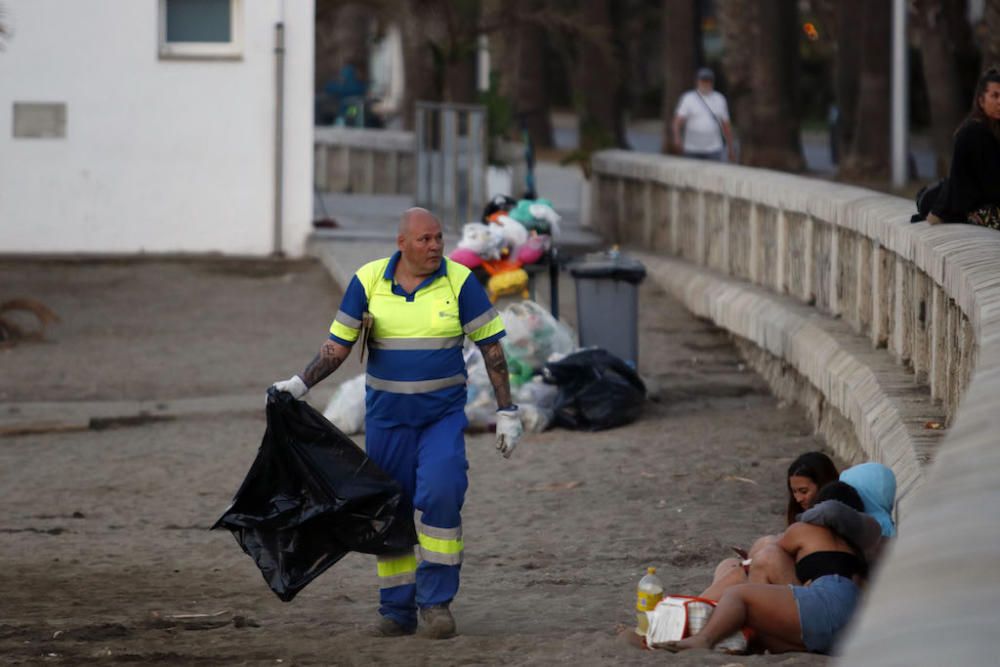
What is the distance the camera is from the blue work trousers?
6.73 m

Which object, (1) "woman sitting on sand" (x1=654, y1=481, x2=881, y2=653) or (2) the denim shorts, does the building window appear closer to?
(1) "woman sitting on sand" (x1=654, y1=481, x2=881, y2=653)

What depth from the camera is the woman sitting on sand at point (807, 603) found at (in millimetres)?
5812

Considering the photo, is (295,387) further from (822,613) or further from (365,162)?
(365,162)

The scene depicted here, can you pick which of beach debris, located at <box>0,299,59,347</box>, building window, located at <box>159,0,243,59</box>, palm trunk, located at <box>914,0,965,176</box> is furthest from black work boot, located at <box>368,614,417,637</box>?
palm trunk, located at <box>914,0,965,176</box>

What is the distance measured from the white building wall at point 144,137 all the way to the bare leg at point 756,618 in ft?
48.6

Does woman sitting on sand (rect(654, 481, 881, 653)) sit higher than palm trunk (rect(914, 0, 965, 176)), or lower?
lower

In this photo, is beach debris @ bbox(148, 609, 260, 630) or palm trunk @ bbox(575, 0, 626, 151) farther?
palm trunk @ bbox(575, 0, 626, 151)

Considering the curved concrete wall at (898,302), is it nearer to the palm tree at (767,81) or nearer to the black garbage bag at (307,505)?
the black garbage bag at (307,505)

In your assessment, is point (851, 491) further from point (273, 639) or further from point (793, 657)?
point (273, 639)

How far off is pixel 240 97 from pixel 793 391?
33.0 feet

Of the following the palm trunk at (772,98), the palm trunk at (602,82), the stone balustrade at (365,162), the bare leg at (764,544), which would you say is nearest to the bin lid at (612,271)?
the bare leg at (764,544)

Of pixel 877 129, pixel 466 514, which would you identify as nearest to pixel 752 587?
pixel 466 514

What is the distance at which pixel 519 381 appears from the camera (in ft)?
38.4

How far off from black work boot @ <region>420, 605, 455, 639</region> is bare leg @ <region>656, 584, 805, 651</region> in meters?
1.09
